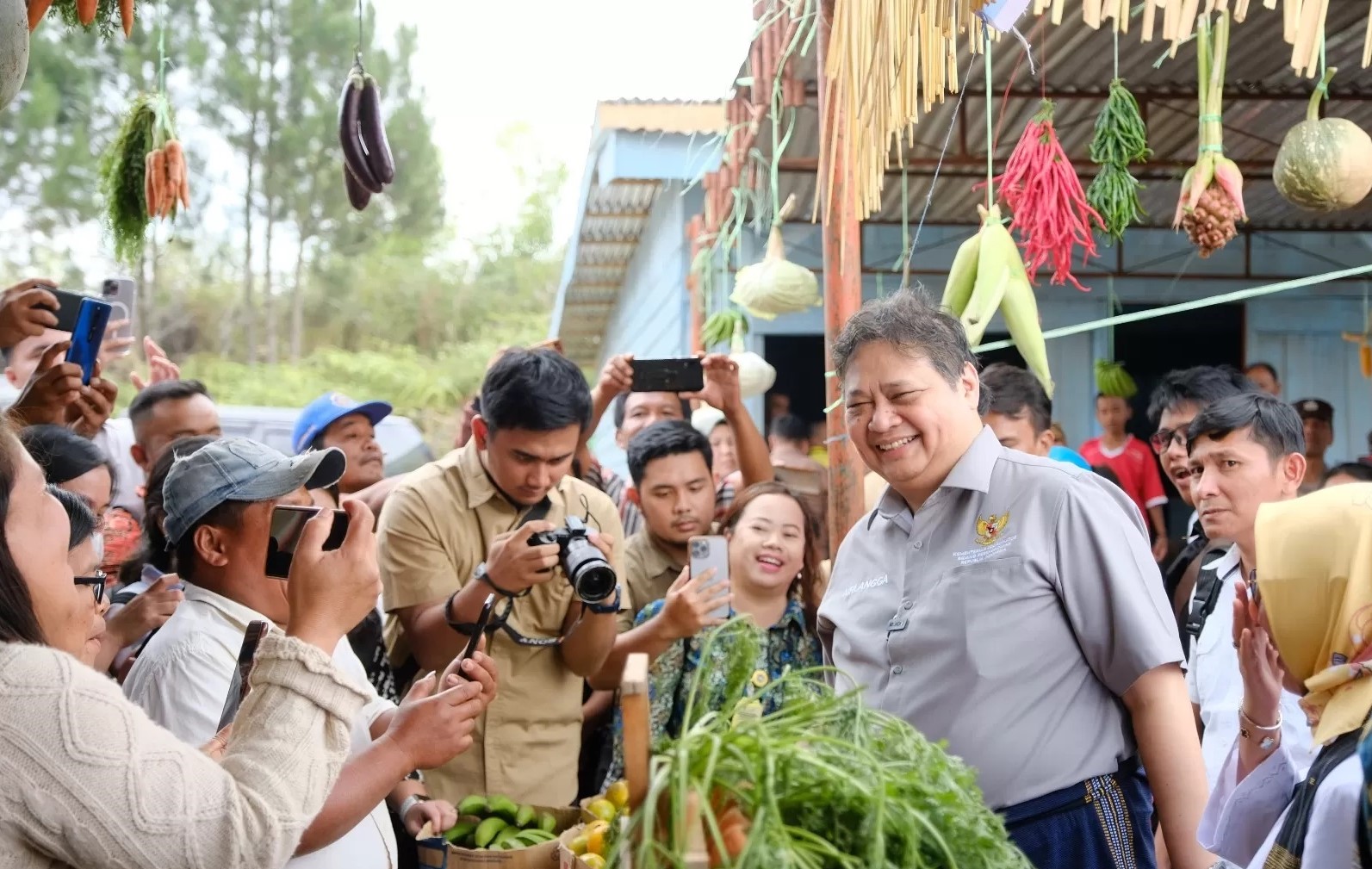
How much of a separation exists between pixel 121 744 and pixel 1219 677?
2.53 metres

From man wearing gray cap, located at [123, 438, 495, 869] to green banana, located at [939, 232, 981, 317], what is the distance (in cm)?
187

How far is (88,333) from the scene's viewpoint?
335 centimetres

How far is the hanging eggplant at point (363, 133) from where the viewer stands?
3.85 m

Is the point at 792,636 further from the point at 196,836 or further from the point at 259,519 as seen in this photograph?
the point at 196,836

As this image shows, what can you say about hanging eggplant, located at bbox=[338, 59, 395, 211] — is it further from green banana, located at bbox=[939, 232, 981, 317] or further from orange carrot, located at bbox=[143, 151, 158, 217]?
green banana, located at bbox=[939, 232, 981, 317]

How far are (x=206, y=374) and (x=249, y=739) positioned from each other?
96.3 ft

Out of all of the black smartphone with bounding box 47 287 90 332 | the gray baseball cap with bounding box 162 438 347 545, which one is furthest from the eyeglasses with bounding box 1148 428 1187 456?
the black smartphone with bounding box 47 287 90 332

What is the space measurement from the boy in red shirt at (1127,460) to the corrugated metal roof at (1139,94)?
1.48 m

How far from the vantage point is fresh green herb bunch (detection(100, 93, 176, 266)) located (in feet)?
12.9

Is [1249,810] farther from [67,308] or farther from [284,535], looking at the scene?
[67,308]

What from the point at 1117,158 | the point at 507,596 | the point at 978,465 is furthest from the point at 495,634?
the point at 1117,158

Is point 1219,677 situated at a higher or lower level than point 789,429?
lower

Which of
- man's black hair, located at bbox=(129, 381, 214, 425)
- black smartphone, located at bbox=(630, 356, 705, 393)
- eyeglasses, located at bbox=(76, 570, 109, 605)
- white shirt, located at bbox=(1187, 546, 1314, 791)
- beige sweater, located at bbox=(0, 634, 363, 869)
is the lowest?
white shirt, located at bbox=(1187, 546, 1314, 791)

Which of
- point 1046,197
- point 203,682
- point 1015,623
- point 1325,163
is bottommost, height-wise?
point 203,682
